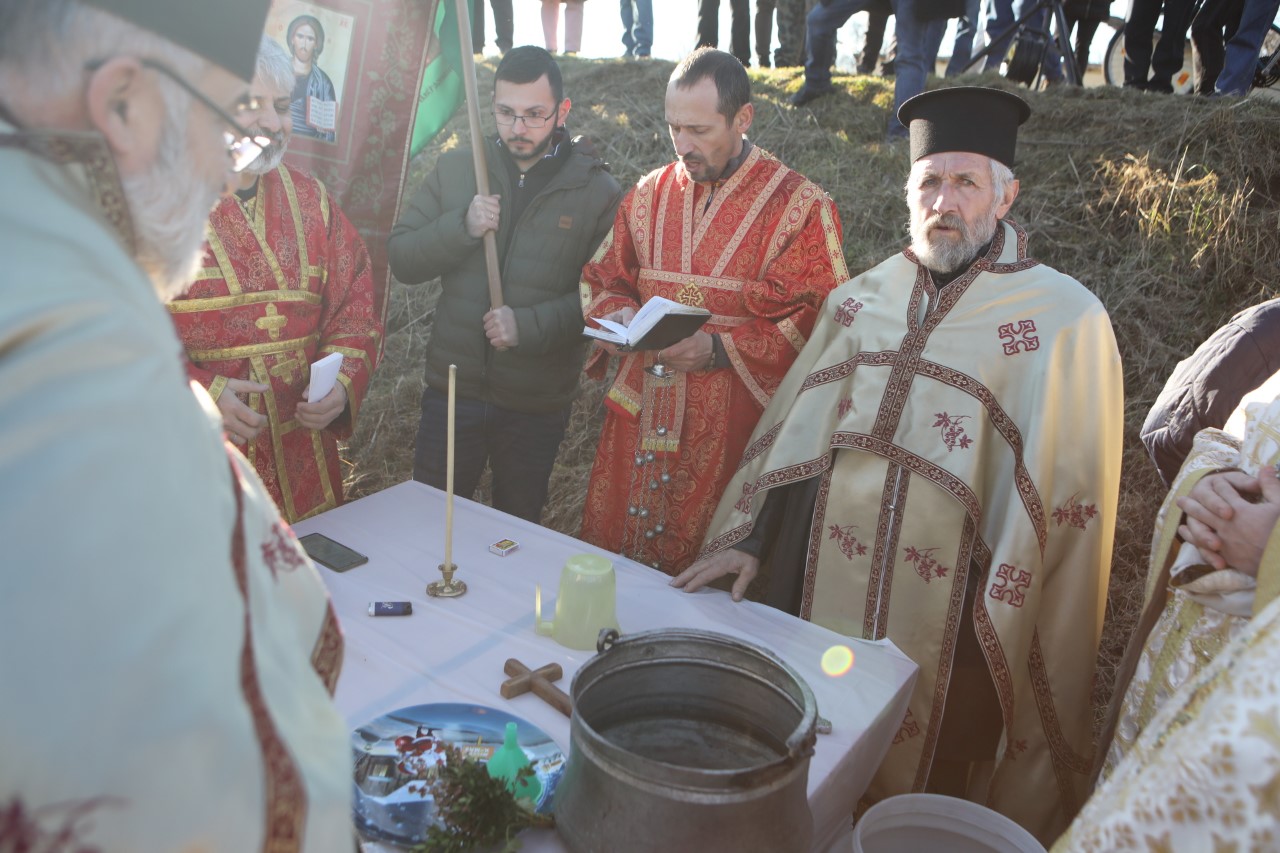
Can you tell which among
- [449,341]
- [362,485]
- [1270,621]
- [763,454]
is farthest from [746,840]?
[362,485]

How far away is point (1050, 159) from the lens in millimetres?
6227

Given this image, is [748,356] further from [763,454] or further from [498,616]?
[498,616]

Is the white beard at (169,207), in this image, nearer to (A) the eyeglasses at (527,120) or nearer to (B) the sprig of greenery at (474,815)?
(B) the sprig of greenery at (474,815)

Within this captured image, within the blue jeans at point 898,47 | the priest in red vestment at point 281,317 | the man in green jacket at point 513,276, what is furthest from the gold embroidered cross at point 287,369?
the blue jeans at point 898,47

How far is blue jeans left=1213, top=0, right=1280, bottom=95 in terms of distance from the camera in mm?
6316

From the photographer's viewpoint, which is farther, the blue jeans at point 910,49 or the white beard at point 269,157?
the blue jeans at point 910,49

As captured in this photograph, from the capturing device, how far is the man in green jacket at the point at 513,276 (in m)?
3.53

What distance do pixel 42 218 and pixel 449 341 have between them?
9.72 ft

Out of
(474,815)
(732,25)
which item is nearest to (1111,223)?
(732,25)

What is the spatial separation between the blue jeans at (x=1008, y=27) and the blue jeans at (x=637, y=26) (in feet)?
11.5

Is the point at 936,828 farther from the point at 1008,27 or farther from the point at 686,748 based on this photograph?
the point at 1008,27

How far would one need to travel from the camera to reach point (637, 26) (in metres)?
9.55

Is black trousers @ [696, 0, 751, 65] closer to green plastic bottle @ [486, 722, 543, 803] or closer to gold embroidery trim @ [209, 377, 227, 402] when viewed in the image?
gold embroidery trim @ [209, 377, 227, 402]

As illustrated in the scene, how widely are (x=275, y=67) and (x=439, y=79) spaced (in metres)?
1.61
